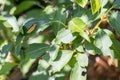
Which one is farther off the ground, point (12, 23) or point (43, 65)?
point (12, 23)

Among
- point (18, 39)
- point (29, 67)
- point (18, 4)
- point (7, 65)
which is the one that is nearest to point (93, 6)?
point (18, 39)

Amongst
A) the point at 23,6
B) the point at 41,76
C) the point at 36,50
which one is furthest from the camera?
the point at 23,6

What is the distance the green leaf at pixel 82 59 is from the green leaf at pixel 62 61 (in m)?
0.04

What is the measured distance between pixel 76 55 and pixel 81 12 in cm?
25

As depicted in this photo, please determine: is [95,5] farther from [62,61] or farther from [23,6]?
[23,6]

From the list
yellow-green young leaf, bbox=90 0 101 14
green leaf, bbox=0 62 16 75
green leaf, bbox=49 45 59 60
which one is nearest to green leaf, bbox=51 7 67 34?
green leaf, bbox=49 45 59 60

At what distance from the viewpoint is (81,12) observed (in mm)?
1628

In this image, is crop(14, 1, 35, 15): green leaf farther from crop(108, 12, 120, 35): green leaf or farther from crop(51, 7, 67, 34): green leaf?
crop(108, 12, 120, 35): green leaf

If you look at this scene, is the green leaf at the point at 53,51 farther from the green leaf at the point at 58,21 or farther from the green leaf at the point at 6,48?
the green leaf at the point at 6,48

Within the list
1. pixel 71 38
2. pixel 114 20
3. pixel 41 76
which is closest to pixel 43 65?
pixel 41 76

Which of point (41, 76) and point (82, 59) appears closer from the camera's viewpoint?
point (82, 59)

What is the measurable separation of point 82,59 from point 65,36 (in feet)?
0.45

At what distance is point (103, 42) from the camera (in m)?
1.41

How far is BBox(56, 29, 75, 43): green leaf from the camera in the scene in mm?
1412
